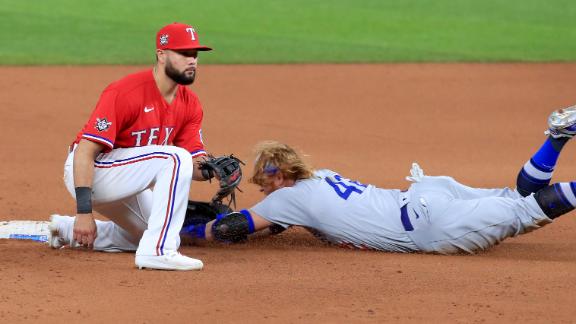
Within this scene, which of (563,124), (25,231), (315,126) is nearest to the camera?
(563,124)

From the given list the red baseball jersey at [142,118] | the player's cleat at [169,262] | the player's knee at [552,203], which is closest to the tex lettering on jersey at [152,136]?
the red baseball jersey at [142,118]

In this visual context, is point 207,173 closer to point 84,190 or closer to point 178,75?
point 178,75

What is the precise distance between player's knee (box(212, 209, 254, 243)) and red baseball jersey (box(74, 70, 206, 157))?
0.47 m

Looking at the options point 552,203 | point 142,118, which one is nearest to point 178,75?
point 142,118

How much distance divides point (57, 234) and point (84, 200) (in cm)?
70

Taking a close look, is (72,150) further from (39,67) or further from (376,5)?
(376,5)

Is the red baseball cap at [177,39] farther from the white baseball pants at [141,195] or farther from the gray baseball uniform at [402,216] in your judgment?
the gray baseball uniform at [402,216]

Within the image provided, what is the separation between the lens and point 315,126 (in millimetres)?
11047

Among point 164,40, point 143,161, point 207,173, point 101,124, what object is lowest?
point 207,173

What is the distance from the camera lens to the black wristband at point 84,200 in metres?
5.80

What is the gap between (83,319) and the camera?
486cm

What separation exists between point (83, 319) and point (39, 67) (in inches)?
326

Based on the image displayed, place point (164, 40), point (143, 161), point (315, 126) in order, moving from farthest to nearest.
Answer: point (315, 126) → point (164, 40) → point (143, 161)

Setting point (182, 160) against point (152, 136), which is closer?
point (182, 160)
